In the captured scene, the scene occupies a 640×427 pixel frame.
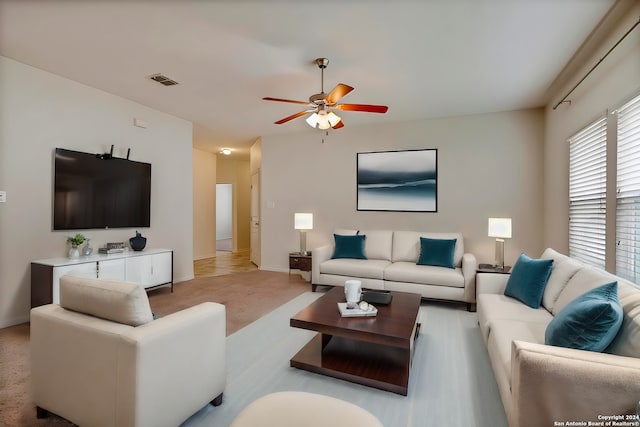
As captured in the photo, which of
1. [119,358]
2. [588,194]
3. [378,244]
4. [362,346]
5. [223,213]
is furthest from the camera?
[223,213]

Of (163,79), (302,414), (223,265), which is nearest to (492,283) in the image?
(302,414)

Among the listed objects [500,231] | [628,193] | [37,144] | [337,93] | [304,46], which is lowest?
[500,231]

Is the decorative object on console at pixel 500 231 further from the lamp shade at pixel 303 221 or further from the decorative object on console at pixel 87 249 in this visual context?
the decorative object on console at pixel 87 249

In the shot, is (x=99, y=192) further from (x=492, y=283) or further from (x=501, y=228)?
(x=501, y=228)

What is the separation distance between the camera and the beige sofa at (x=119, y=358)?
1334 mm

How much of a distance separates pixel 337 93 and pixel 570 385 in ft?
8.36

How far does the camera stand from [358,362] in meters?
2.25

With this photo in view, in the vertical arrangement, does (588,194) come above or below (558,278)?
above

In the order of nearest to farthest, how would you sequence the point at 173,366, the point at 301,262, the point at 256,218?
the point at 173,366
the point at 301,262
the point at 256,218

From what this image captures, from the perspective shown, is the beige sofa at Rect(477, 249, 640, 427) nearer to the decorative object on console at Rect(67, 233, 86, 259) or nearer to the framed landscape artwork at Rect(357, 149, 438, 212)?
the framed landscape artwork at Rect(357, 149, 438, 212)

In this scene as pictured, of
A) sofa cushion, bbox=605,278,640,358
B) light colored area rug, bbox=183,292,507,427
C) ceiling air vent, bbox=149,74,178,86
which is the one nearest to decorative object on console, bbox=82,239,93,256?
ceiling air vent, bbox=149,74,178,86

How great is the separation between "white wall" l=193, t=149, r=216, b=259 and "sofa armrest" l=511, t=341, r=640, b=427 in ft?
23.1

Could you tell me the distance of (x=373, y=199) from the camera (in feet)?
17.1

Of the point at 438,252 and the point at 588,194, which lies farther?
the point at 438,252
